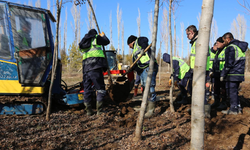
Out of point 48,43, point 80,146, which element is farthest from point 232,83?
point 48,43

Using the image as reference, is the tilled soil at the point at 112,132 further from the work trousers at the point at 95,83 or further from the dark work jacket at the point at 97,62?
the dark work jacket at the point at 97,62

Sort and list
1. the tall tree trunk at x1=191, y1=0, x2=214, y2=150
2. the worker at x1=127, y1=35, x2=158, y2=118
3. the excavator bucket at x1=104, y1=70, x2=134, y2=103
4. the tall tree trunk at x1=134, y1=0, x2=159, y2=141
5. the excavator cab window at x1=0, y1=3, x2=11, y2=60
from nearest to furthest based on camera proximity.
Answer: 1. the tall tree trunk at x1=191, y1=0, x2=214, y2=150
2. the tall tree trunk at x1=134, y1=0, x2=159, y2=141
3. the excavator cab window at x1=0, y1=3, x2=11, y2=60
4. the worker at x1=127, y1=35, x2=158, y2=118
5. the excavator bucket at x1=104, y1=70, x2=134, y2=103

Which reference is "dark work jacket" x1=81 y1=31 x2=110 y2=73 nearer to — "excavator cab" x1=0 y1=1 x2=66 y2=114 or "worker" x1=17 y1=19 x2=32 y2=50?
"excavator cab" x1=0 y1=1 x2=66 y2=114

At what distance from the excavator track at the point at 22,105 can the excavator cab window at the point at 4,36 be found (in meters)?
0.91

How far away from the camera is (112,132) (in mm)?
3193

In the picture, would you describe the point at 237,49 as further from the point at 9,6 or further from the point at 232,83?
the point at 9,6

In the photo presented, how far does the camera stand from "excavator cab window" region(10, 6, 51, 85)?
3840 millimetres

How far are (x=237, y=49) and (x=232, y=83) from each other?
79 centimetres

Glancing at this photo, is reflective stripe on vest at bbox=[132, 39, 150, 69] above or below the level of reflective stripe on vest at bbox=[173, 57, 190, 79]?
above

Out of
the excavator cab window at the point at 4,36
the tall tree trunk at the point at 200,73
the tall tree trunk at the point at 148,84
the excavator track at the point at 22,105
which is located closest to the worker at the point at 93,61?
the excavator track at the point at 22,105

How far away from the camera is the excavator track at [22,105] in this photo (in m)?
3.85

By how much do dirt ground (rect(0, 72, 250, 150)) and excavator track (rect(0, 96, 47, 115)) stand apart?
0.16 metres

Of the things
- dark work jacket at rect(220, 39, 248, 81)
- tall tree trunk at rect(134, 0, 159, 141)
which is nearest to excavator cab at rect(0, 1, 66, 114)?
tall tree trunk at rect(134, 0, 159, 141)

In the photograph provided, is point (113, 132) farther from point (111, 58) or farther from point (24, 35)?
point (111, 58)
